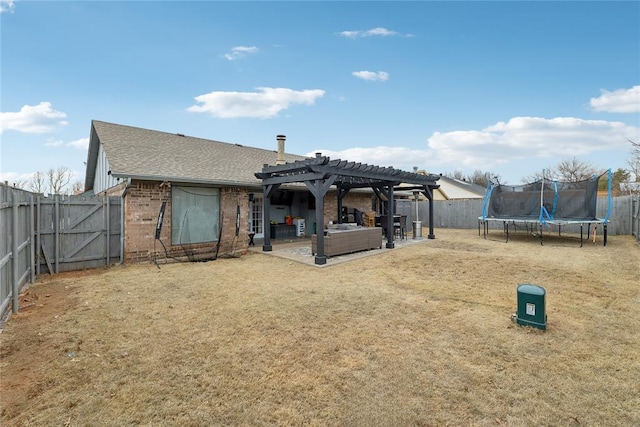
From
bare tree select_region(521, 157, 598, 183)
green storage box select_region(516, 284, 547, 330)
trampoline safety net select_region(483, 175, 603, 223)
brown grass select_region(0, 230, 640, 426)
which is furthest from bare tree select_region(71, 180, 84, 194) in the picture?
bare tree select_region(521, 157, 598, 183)

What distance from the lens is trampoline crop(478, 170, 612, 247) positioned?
36.4 feet

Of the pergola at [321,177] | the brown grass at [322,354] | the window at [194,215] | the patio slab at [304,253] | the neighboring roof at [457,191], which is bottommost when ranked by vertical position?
the brown grass at [322,354]

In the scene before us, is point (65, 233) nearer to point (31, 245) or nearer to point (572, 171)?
point (31, 245)

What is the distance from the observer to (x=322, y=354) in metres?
3.06

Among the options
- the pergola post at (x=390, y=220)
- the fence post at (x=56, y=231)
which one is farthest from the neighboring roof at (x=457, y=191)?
the fence post at (x=56, y=231)

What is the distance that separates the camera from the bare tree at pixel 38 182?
81.6 feet

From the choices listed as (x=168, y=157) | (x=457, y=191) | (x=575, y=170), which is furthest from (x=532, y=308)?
(x=575, y=170)

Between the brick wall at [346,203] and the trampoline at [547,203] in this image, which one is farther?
the brick wall at [346,203]

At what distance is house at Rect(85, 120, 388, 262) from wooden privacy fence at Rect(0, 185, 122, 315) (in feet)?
1.13

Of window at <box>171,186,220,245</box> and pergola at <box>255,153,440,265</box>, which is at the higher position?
pergola at <box>255,153,440,265</box>

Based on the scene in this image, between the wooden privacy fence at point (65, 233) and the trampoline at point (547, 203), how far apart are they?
45.0 ft

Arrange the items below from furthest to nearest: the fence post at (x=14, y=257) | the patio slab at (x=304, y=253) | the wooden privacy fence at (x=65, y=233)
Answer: the patio slab at (x=304, y=253) < the wooden privacy fence at (x=65, y=233) < the fence post at (x=14, y=257)

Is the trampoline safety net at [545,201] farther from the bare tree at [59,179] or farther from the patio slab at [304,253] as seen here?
the bare tree at [59,179]

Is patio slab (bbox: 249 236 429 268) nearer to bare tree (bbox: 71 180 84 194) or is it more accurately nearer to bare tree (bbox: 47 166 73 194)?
bare tree (bbox: 47 166 73 194)
